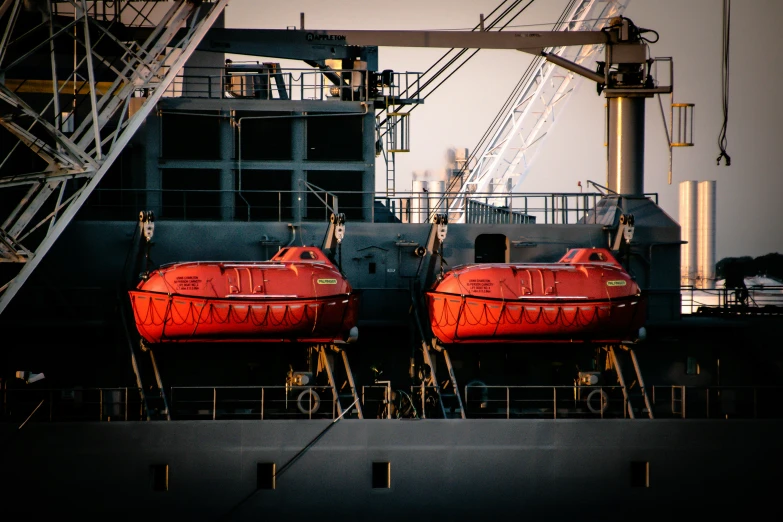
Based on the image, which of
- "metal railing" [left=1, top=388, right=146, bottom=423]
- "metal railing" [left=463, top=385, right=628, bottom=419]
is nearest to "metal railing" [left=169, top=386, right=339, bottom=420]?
"metal railing" [left=1, top=388, right=146, bottom=423]

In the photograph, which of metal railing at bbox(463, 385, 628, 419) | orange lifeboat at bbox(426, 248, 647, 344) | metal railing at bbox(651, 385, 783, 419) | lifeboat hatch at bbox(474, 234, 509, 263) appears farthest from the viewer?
lifeboat hatch at bbox(474, 234, 509, 263)

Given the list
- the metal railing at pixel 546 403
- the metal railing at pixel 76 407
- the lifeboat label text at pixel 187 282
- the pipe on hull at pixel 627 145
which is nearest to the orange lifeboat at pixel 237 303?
the lifeboat label text at pixel 187 282

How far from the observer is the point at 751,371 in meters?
20.6

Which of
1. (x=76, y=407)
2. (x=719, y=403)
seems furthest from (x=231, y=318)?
(x=719, y=403)

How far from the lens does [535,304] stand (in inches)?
703

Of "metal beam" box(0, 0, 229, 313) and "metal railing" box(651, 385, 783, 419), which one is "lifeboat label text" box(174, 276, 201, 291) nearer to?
"metal beam" box(0, 0, 229, 313)

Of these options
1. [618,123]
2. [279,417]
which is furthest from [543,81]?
[279,417]

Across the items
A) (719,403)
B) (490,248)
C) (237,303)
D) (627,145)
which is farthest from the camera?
(627,145)

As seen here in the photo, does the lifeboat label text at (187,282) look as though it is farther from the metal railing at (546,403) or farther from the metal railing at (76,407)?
the metal railing at (546,403)

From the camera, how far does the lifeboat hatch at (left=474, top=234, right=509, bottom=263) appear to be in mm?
20891

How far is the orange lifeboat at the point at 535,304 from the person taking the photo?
17.8 m

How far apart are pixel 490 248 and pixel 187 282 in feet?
23.3

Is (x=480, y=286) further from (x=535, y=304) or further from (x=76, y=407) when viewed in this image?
(x=76, y=407)

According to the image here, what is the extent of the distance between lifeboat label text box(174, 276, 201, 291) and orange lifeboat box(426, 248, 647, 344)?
4571 millimetres
